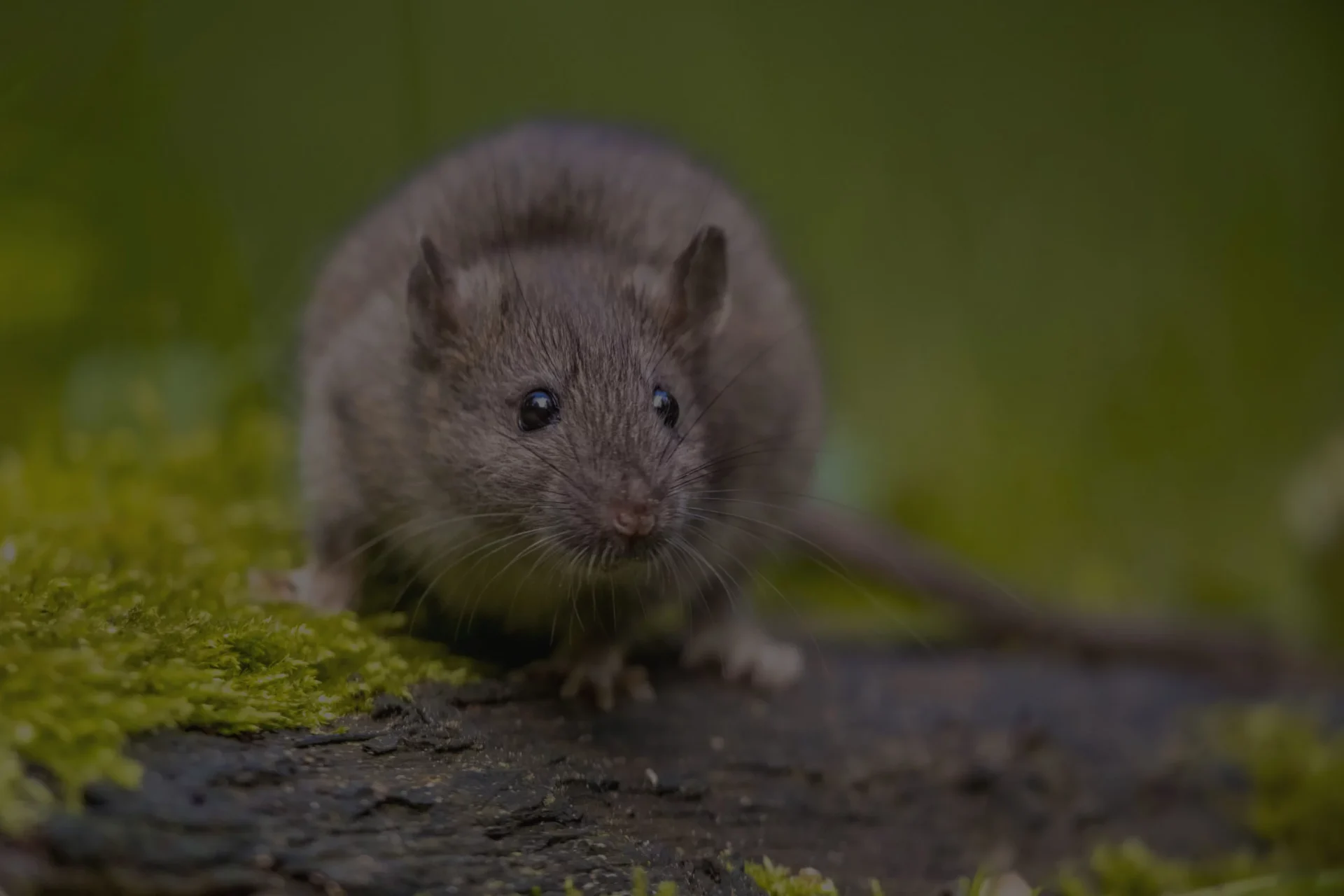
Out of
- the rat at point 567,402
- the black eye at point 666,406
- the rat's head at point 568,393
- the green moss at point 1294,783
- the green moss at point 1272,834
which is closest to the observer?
the rat's head at point 568,393

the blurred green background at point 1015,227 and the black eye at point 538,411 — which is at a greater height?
the blurred green background at point 1015,227

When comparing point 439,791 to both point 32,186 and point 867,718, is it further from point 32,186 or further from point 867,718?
point 32,186

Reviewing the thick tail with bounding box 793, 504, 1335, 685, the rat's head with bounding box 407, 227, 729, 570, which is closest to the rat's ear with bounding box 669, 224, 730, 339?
the rat's head with bounding box 407, 227, 729, 570

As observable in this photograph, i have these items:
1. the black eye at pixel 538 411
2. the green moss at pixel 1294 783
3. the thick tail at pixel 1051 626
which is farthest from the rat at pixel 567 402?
the green moss at pixel 1294 783

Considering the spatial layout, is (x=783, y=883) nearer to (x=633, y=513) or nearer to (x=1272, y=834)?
(x=633, y=513)

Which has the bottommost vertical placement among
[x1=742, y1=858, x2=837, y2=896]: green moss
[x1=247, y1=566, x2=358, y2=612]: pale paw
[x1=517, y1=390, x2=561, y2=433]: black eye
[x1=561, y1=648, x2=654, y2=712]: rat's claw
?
[x1=742, y1=858, x2=837, y2=896]: green moss

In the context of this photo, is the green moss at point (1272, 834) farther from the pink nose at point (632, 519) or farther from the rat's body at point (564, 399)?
the pink nose at point (632, 519)

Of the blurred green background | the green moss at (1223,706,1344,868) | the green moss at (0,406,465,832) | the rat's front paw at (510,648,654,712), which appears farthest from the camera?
the blurred green background

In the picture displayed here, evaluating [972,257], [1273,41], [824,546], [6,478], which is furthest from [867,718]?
[1273,41]

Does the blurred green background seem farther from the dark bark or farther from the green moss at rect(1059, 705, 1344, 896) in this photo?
the dark bark
